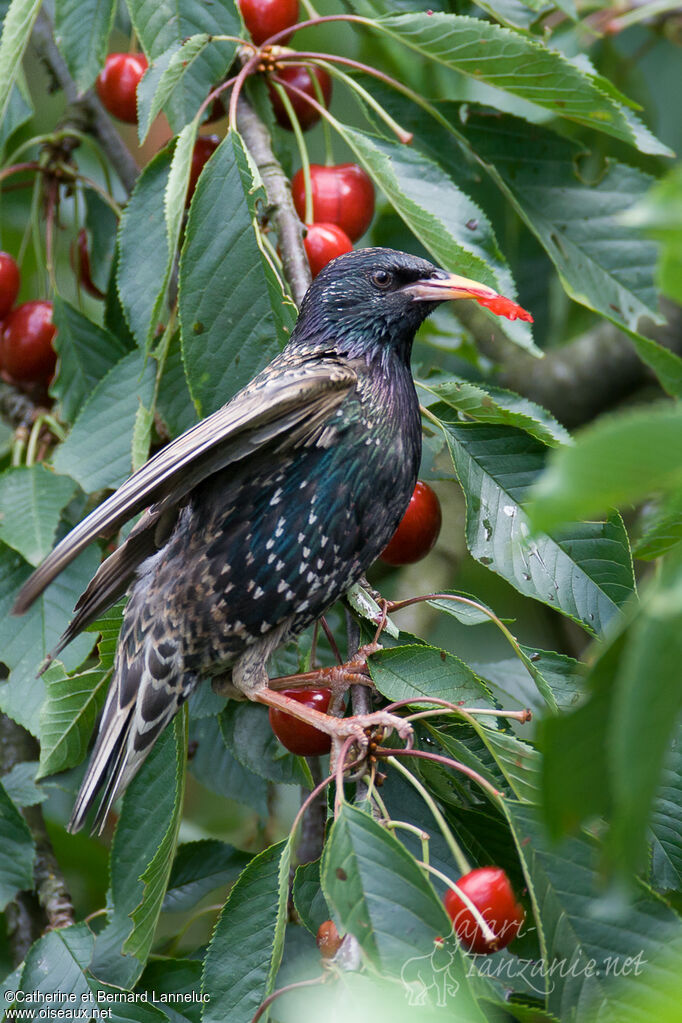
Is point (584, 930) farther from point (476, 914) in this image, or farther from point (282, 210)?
point (282, 210)

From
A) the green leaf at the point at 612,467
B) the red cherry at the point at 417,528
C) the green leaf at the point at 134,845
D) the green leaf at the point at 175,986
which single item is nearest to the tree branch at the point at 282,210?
the red cherry at the point at 417,528

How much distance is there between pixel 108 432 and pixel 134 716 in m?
0.75

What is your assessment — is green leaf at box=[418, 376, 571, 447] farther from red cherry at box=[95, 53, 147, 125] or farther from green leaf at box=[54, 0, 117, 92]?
red cherry at box=[95, 53, 147, 125]

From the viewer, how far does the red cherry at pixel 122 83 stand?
3178mm

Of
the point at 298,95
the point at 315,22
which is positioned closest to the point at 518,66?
the point at 315,22

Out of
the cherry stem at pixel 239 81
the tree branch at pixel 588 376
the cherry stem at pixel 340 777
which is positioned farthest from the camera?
Result: the tree branch at pixel 588 376

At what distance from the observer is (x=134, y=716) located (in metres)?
2.55

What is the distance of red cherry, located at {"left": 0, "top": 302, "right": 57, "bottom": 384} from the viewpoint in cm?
326

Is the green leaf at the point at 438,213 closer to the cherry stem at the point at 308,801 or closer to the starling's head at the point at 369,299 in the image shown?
the starling's head at the point at 369,299

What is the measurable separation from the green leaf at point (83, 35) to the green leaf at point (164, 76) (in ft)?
0.77

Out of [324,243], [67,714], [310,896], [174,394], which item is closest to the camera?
[310,896]

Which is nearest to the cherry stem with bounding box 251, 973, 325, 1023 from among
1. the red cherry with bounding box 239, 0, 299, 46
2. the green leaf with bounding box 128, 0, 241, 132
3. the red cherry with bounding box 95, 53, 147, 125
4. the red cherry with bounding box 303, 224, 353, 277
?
the red cherry with bounding box 303, 224, 353, 277

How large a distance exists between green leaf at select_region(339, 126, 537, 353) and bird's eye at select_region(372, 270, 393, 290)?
4.7 inches

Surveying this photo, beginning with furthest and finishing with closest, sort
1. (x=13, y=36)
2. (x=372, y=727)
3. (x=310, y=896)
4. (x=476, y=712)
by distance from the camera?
(x=13, y=36) → (x=310, y=896) → (x=372, y=727) → (x=476, y=712)
